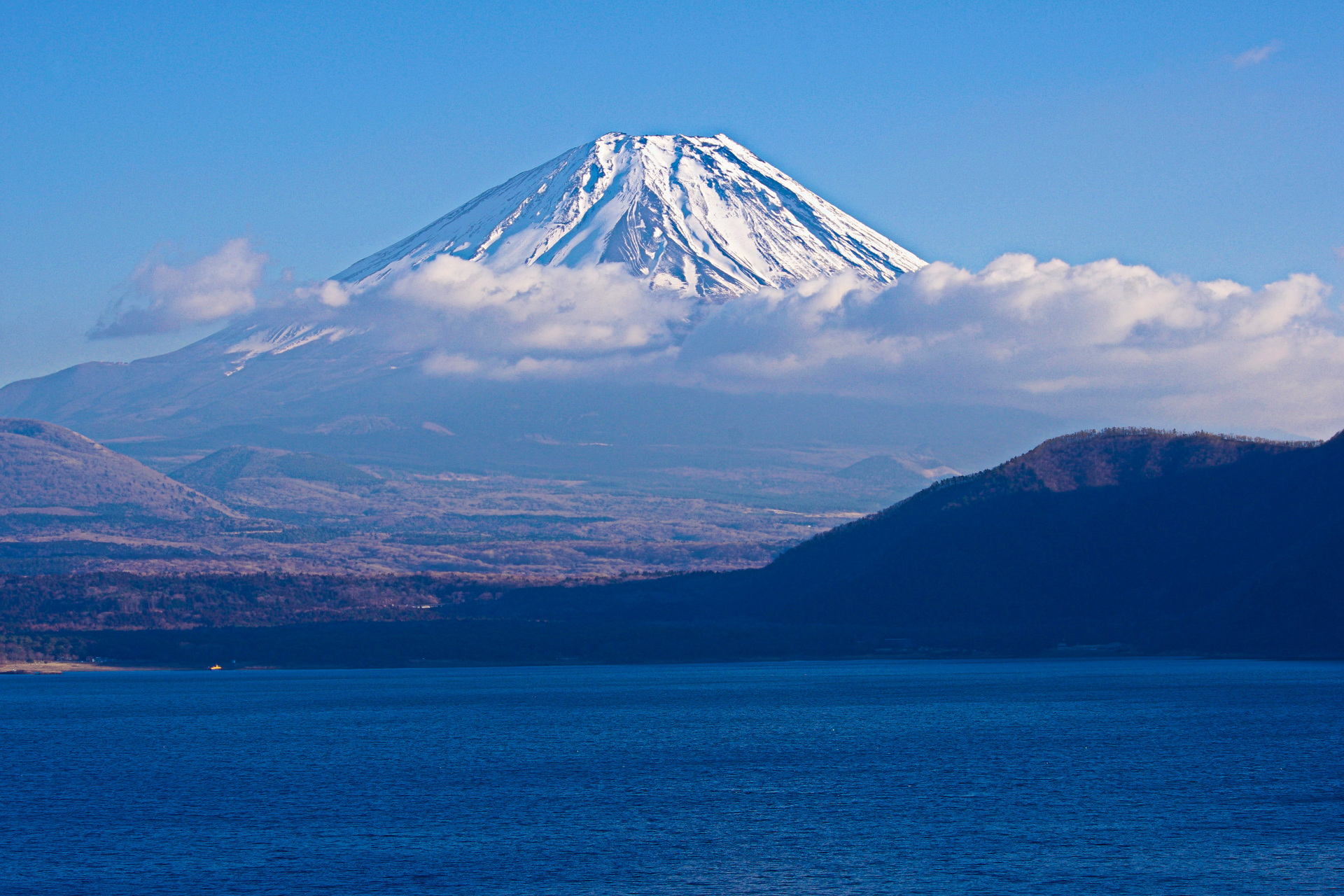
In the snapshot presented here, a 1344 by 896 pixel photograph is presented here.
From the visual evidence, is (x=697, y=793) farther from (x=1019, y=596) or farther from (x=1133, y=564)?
(x=1133, y=564)

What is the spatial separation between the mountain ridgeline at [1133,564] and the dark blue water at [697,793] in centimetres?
2807

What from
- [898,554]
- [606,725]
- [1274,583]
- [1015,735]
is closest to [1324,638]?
[1274,583]

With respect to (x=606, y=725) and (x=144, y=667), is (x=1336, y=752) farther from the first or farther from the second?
(x=144, y=667)

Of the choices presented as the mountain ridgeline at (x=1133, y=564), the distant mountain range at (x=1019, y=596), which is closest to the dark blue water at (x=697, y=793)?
the mountain ridgeline at (x=1133, y=564)

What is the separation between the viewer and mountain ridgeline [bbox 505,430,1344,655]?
166m

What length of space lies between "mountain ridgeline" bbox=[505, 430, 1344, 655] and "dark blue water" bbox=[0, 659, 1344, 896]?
1105 inches

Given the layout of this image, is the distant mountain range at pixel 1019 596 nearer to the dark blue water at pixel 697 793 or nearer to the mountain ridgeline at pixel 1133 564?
the mountain ridgeline at pixel 1133 564

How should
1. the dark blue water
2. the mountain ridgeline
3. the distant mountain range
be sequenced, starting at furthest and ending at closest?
1. the distant mountain range
2. the mountain ridgeline
3. the dark blue water

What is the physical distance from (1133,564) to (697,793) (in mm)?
118142

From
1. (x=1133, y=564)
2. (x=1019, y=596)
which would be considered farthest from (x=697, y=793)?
(x=1133, y=564)

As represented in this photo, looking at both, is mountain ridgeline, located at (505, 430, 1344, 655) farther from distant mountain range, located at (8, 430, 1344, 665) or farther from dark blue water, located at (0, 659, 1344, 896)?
dark blue water, located at (0, 659, 1344, 896)

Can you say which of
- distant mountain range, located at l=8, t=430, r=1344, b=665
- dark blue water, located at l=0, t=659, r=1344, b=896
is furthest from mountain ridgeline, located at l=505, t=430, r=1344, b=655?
dark blue water, located at l=0, t=659, r=1344, b=896

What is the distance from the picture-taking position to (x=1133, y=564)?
18575cm

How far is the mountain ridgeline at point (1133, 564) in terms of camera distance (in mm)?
166000
